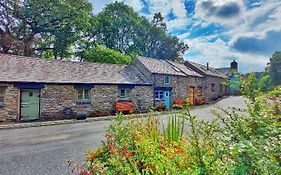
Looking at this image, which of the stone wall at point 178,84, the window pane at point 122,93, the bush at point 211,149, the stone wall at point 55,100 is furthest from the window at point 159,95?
the bush at point 211,149

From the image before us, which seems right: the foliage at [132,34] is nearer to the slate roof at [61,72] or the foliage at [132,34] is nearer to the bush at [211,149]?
the slate roof at [61,72]

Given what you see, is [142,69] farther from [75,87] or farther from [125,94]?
[75,87]

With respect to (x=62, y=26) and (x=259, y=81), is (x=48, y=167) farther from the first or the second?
(x=62, y=26)

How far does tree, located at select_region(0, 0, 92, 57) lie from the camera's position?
2973cm

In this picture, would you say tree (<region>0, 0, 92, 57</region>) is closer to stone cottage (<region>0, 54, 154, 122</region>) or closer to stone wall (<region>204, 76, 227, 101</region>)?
stone cottage (<region>0, 54, 154, 122</region>)

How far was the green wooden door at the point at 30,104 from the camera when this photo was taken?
1691cm

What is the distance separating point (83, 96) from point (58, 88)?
94.7 inches

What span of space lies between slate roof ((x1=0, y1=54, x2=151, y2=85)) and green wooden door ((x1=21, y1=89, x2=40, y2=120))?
98 cm

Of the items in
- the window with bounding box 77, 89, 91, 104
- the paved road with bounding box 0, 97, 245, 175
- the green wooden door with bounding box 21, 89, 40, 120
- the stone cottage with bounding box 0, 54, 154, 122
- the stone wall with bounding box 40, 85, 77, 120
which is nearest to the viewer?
the paved road with bounding box 0, 97, 245, 175

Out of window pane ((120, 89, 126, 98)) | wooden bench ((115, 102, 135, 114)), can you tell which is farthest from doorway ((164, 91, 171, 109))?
wooden bench ((115, 102, 135, 114))

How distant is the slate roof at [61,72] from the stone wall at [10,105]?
65 cm

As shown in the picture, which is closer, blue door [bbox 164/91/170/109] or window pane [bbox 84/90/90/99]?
window pane [bbox 84/90/90/99]

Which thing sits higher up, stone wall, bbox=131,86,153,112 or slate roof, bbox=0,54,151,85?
slate roof, bbox=0,54,151,85

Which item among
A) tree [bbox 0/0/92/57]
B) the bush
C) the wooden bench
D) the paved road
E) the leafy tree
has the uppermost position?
the leafy tree
